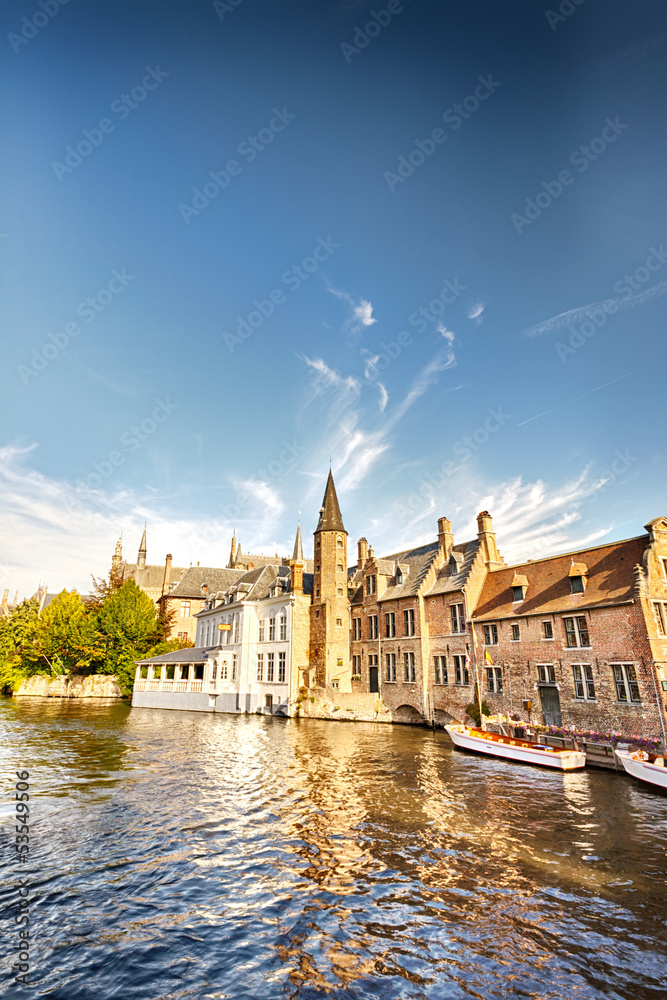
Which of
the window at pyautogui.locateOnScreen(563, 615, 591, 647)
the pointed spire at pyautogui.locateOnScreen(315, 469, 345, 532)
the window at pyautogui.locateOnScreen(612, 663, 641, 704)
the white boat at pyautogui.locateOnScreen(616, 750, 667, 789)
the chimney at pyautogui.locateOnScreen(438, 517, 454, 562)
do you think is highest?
the pointed spire at pyautogui.locateOnScreen(315, 469, 345, 532)

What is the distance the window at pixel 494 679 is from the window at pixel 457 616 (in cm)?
388

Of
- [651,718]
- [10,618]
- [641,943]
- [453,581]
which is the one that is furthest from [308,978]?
[10,618]

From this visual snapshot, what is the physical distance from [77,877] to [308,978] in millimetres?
6095

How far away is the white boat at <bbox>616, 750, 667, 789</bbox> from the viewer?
795 inches

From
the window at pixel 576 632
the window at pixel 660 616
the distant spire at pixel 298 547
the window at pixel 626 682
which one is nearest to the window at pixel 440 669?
the window at pixel 576 632

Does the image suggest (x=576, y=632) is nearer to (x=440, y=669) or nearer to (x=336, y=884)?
(x=440, y=669)

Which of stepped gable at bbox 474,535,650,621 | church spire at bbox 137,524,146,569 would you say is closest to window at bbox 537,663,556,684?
stepped gable at bbox 474,535,650,621

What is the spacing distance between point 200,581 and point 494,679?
184 ft

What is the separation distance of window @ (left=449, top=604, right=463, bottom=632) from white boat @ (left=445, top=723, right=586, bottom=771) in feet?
30.4

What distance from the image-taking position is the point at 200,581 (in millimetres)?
81062

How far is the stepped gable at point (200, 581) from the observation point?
260ft

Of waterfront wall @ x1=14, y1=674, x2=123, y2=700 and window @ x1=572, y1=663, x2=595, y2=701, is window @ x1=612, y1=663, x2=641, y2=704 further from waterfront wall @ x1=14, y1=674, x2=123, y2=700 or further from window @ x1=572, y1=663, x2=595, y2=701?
waterfront wall @ x1=14, y1=674, x2=123, y2=700

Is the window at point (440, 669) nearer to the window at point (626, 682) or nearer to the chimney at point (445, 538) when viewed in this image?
the chimney at point (445, 538)

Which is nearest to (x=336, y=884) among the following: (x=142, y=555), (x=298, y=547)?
(x=298, y=547)
